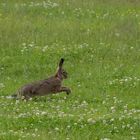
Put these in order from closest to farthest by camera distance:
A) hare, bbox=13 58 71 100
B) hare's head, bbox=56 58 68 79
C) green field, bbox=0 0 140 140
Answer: green field, bbox=0 0 140 140 < hare, bbox=13 58 71 100 < hare's head, bbox=56 58 68 79

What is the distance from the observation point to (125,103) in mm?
16531

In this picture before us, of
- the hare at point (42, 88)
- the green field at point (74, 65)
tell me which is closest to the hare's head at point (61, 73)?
the hare at point (42, 88)

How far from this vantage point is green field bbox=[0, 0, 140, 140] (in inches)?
552

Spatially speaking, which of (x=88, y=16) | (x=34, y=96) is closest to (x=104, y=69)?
(x=34, y=96)

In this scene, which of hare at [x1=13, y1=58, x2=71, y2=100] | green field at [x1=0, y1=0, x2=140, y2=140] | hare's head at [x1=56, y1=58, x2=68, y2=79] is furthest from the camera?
hare's head at [x1=56, y1=58, x2=68, y2=79]

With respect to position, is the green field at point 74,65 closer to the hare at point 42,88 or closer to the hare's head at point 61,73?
the hare at point 42,88

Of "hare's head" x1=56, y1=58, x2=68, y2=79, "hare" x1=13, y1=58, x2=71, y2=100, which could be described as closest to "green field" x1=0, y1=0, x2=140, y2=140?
"hare" x1=13, y1=58, x2=71, y2=100

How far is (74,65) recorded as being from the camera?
21.2 meters

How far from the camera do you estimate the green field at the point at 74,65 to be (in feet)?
46.0

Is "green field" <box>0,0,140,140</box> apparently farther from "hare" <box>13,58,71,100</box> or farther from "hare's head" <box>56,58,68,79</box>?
"hare's head" <box>56,58,68,79</box>

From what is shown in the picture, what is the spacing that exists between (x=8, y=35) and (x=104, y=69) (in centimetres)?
457

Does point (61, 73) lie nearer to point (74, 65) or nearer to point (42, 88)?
point (42, 88)

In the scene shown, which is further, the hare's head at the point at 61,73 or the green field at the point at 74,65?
the hare's head at the point at 61,73

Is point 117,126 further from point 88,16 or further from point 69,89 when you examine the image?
point 88,16
